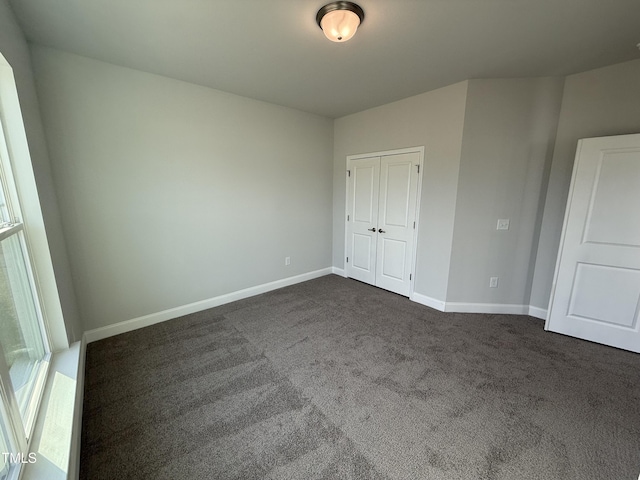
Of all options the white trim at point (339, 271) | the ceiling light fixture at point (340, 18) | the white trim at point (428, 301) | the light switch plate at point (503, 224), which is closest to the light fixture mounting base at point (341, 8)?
the ceiling light fixture at point (340, 18)

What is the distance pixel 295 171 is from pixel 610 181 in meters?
3.38

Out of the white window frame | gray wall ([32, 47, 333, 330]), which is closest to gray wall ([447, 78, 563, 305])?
gray wall ([32, 47, 333, 330])

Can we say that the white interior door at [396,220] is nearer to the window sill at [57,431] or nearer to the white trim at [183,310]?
the white trim at [183,310]

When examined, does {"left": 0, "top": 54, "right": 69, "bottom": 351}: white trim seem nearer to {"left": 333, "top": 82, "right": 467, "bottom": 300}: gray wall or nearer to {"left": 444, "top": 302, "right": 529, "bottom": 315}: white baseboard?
{"left": 333, "top": 82, "right": 467, "bottom": 300}: gray wall

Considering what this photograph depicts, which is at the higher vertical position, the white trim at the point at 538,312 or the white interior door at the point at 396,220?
the white interior door at the point at 396,220

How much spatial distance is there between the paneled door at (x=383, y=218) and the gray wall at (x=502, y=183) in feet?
1.96

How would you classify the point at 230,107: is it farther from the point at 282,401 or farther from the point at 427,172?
the point at 282,401

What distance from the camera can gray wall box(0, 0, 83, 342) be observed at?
159cm

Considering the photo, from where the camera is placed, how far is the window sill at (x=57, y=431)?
1.09 m

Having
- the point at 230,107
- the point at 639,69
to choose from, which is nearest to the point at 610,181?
the point at 639,69

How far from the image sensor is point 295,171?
3.85 meters

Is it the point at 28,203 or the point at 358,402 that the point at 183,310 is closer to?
the point at 28,203

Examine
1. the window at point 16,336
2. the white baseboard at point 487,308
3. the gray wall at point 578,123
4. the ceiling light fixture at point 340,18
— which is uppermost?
the ceiling light fixture at point 340,18

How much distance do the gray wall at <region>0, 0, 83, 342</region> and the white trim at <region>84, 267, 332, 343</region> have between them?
1.09ft
